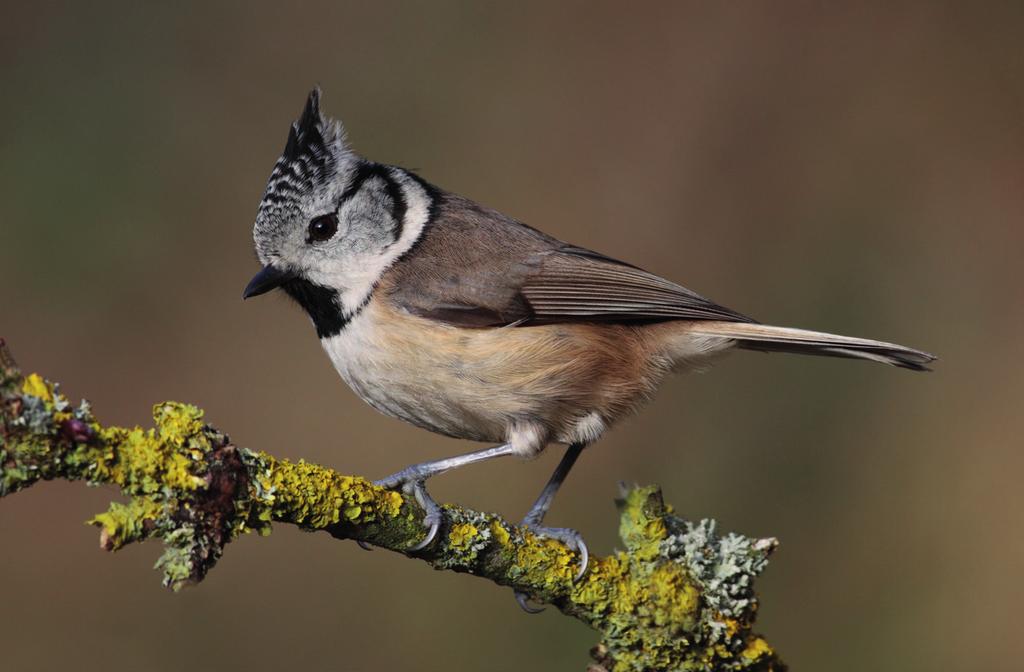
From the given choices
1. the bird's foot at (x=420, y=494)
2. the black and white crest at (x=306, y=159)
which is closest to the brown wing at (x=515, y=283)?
the black and white crest at (x=306, y=159)

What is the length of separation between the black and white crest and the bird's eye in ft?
0.28

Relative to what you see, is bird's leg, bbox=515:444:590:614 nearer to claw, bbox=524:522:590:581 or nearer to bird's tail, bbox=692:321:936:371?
claw, bbox=524:522:590:581

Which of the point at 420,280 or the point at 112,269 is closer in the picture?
the point at 420,280

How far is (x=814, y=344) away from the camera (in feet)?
9.61

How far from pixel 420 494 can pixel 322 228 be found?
3.27 ft

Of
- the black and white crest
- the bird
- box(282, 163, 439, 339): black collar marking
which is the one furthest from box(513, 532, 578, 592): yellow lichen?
the black and white crest

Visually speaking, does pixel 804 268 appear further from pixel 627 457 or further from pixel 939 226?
pixel 627 457

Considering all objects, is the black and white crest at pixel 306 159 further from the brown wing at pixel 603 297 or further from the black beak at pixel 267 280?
the brown wing at pixel 603 297

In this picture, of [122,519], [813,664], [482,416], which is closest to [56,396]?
[122,519]

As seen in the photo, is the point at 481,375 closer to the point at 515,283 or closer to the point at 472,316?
the point at 472,316

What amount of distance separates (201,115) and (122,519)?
10.5ft

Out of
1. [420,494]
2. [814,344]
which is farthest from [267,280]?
[814,344]

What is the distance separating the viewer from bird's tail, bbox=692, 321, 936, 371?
9.30 ft

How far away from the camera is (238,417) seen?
4000mm
